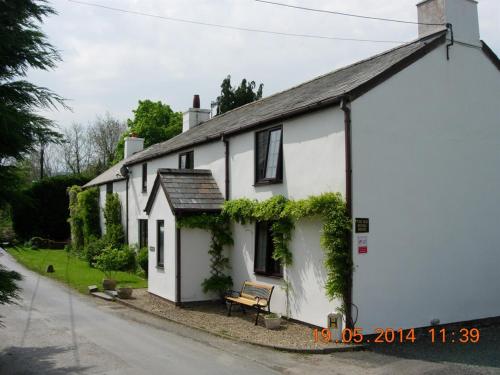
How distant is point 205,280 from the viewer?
15930 mm

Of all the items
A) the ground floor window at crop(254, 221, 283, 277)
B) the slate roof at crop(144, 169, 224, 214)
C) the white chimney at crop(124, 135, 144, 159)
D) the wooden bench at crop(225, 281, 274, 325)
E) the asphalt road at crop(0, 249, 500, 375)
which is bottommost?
the asphalt road at crop(0, 249, 500, 375)

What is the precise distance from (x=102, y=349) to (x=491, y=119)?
1148 centimetres

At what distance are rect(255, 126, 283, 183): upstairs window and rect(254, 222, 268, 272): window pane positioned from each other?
1393 mm

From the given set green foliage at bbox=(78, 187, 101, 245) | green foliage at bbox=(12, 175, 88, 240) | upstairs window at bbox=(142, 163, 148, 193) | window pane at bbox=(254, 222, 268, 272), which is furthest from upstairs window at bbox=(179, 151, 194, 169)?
green foliage at bbox=(12, 175, 88, 240)

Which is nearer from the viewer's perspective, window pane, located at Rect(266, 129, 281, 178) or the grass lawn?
window pane, located at Rect(266, 129, 281, 178)

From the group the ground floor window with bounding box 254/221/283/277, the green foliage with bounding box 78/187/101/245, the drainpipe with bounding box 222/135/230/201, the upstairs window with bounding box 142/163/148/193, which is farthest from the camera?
the green foliage with bounding box 78/187/101/245

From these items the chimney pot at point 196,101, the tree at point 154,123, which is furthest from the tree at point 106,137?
the chimney pot at point 196,101

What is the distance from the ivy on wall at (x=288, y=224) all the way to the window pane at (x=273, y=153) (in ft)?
2.98

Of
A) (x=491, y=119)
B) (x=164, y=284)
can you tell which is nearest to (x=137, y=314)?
(x=164, y=284)

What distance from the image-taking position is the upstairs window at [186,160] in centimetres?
1956

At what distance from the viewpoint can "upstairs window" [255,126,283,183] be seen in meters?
13.7

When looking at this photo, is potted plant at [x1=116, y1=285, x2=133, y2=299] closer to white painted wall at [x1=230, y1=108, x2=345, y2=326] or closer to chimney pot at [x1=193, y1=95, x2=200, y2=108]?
white painted wall at [x1=230, y1=108, x2=345, y2=326]

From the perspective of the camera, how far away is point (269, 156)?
47.3ft

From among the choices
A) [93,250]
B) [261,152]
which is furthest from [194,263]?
[93,250]
